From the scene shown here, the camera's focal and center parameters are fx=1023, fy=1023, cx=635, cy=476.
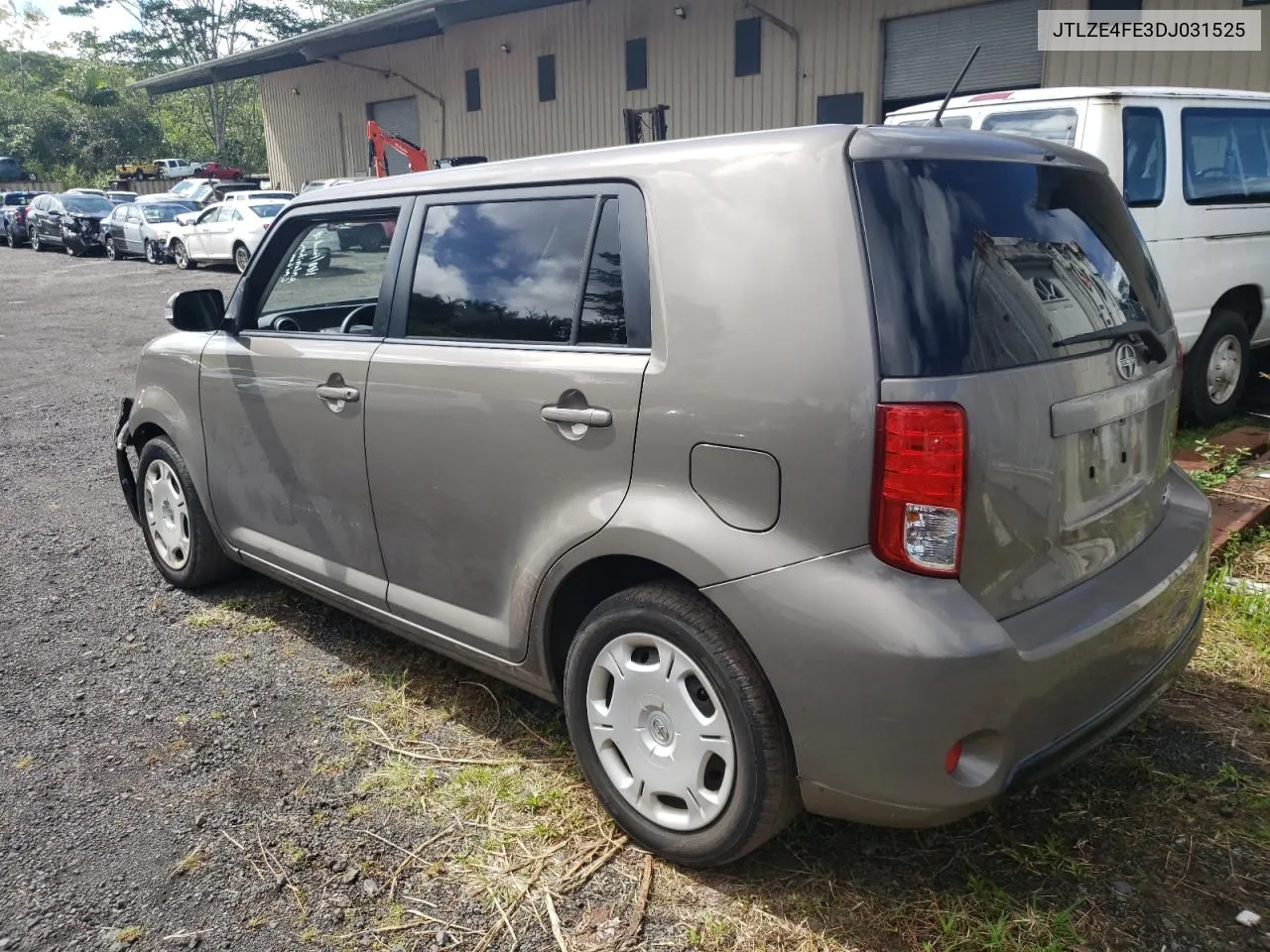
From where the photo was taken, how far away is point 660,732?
260cm

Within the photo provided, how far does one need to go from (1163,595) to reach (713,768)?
3.99 ft

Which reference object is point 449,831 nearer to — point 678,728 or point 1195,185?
point 678,728

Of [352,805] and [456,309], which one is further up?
[456,309]

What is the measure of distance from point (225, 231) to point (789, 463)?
2076cm

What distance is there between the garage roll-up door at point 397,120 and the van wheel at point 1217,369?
21.7 m

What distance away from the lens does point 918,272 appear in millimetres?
2156

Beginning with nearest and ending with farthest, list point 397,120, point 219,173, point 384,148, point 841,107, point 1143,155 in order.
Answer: point 1143,155
point 841,107
point 384,148
point 397,120
point 219,173

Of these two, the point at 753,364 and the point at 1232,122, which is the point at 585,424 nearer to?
the point at 753,364

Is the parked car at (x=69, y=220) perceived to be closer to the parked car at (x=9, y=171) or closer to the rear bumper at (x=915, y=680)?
the parked car at (x=9, y=171)

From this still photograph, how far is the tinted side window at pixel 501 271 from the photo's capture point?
9.13 feet

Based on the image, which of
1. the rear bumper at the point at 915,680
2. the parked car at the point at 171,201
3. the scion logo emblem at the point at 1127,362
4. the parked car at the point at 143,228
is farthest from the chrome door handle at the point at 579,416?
the parked car at the point at 171,201

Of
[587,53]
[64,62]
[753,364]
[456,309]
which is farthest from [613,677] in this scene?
[64,62]

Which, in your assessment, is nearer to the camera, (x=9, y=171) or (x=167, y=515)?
(x=167, y=515)

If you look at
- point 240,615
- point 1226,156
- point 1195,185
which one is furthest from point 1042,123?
point 240,615
